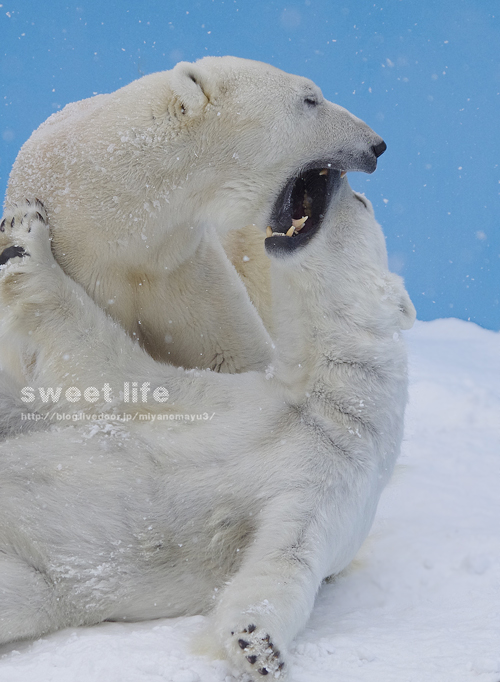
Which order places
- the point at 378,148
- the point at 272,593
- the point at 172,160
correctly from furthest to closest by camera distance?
the point at 378,148 < the point at 172,160 < the point at 272,593

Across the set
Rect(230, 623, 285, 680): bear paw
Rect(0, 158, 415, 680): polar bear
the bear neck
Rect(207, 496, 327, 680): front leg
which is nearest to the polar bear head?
Rect(0, 158, 415, 680): polar bear

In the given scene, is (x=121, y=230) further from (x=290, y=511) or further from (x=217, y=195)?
(x=290, y=511)

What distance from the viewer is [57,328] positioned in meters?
2.24

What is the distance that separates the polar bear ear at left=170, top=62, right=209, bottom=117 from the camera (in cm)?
230

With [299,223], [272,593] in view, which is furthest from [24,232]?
[272,593]

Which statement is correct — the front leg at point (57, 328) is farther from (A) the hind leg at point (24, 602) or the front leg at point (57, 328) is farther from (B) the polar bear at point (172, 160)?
(A) the hind leg at point (24, 602)

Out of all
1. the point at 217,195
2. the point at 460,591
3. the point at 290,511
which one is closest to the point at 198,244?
the point at 217,195

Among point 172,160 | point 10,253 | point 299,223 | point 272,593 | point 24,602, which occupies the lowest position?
point 24,602

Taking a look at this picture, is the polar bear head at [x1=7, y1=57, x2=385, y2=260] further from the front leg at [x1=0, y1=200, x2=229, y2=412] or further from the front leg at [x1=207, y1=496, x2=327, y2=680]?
the front leg at [x1=207, y1=496, x2=327, y2=680]

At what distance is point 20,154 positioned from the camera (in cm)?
254

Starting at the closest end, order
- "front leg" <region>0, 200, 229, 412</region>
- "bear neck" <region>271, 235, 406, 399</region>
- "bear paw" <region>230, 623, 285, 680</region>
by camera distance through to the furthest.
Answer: "bear paw" <region>230, 623, 285, 680</region>, "front leg" <region>0, 200, 229, 412</region>, "bear neck" <region>271, 235, 406, 399</region>

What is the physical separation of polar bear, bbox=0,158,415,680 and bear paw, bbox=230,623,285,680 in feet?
0.41

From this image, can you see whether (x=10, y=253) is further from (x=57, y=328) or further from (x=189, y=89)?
(x=189, y=89)

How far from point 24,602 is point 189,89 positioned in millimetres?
1491
